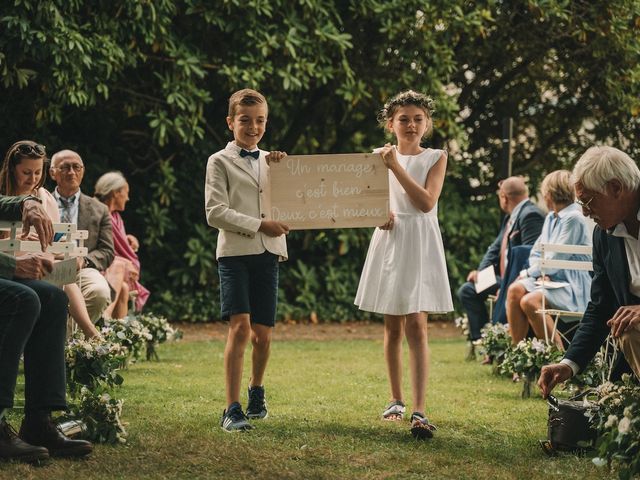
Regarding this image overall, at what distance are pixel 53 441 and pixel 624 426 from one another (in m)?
2.66

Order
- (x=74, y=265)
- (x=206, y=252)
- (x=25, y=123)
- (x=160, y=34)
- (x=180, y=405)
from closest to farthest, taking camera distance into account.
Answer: (x=74, y=265), (x=180, y=405), (x=160, y=34), (x=25, y=123), (x=206, y=252)

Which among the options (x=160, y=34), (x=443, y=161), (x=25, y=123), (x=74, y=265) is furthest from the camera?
(x=25, y=123)

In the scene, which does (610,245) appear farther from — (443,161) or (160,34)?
(160,34)

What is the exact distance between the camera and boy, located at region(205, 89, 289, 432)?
5.89 metres

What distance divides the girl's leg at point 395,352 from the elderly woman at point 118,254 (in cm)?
339

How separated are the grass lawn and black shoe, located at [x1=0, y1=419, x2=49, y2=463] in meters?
0.07

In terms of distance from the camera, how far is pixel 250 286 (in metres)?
6.05

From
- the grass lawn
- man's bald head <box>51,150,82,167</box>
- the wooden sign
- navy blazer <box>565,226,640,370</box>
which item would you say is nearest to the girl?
the wooden sign

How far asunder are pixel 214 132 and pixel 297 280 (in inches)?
93.6

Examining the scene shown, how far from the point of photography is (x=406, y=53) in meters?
13.1

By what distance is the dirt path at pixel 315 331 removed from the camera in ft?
41.3

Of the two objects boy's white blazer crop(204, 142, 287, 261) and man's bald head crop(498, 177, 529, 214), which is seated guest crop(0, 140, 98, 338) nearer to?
boy's white blazer crop(204, 142, 287, 261)

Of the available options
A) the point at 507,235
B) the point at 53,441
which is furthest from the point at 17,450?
the point at 507,235

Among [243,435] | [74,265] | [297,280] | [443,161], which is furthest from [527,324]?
[297,280]
